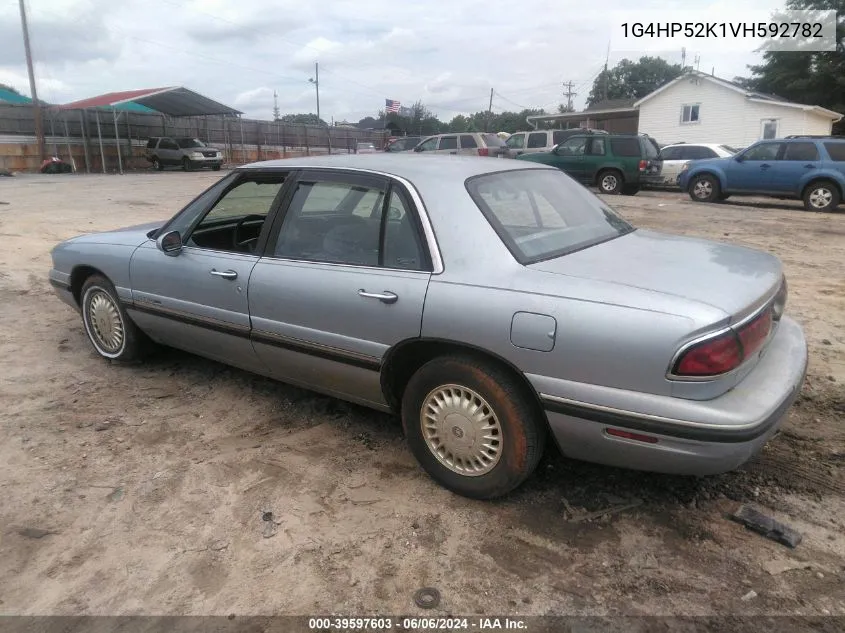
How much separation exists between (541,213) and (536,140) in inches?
739

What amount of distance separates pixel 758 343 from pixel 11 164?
3186cm

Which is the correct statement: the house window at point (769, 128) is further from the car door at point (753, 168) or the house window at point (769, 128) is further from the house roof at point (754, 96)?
the car door at point (753, 168)

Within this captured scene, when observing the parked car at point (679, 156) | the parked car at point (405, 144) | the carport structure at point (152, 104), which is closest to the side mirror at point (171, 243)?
the parked car at point (679, 156)

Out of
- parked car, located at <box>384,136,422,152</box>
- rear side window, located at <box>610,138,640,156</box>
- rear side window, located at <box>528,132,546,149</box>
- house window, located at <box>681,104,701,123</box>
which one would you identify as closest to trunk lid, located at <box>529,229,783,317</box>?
rear side window, located at <box>610,138,640,156</box>

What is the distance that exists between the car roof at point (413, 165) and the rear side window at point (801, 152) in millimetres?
12615

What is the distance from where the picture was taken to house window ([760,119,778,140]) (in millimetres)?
29297

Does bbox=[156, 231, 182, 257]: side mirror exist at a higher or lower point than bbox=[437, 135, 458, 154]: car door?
lower

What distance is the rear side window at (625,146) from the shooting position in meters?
16.4

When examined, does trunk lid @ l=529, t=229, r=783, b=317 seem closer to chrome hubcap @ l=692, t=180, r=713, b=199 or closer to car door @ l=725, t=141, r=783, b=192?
car door @ l=725, t=141, r=783, b=192

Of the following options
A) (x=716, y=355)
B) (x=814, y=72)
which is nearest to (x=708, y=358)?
(x=716, y=355)

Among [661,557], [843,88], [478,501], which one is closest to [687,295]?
[661,557]

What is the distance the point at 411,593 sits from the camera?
2348mm

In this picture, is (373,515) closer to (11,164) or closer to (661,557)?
(661,557)

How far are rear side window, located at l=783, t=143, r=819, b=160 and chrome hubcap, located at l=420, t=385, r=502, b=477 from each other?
13.9 metres
